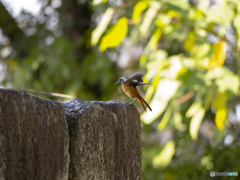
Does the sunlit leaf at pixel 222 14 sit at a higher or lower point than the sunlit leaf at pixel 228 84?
higher

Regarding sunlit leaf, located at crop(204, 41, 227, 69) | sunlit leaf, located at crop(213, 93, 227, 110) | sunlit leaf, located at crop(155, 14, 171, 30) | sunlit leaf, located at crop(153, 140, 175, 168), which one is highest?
sunlit leaf, located at crop(155, 14, 171, 30)

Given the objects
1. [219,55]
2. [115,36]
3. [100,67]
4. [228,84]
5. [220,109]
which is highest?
[100,67]

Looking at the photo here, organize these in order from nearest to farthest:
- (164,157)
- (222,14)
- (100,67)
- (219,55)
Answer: (222,14)
(219,55)
(164,157)
(100,67)

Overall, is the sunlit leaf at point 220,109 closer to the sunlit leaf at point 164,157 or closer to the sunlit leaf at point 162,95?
the sunlit leaf at point 162,95

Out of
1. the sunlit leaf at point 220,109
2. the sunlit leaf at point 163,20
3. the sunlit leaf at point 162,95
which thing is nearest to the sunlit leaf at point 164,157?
the sunlit leaf at point 220,109

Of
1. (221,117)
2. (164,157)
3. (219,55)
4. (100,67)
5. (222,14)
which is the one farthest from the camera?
(100,67)

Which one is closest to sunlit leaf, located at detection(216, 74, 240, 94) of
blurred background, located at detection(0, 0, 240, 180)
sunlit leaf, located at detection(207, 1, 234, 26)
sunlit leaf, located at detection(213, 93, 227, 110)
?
sunlit leaf, located at detection(213, 93, 227, 110)

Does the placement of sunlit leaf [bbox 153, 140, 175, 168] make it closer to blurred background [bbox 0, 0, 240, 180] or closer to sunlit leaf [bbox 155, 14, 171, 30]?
blurred background [bbox 0, 0, 240, 180]

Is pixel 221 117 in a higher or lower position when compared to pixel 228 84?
lower

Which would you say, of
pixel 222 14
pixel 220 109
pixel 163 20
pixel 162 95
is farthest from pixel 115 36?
pixel 220 109

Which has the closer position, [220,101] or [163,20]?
[163,20]

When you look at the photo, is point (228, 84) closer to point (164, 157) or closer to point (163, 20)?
point (163, 20)

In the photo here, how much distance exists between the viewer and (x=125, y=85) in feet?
5.35

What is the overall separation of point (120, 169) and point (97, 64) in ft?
10.7
